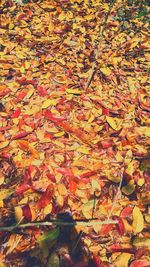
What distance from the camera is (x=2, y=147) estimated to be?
6.71 feet

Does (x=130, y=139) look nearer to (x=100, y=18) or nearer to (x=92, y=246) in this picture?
(x=92, y=246)

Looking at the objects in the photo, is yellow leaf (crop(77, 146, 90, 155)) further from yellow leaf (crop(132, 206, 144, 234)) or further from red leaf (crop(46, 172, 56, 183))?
yellow leaf (crop(132, 206, 144, 234))

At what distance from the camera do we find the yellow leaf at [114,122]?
224 centimetres

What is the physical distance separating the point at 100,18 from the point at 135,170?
2096 millimetres

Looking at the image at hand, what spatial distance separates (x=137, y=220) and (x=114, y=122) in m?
0.82

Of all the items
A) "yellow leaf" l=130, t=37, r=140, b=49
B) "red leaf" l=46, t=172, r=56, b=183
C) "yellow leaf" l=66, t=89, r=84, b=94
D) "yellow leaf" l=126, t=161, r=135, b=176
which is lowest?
"red leaf" l=46, t=172, r=56, b=183

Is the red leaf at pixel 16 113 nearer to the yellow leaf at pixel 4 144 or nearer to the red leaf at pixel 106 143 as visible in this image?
the yellow leaf at pixel 4 144

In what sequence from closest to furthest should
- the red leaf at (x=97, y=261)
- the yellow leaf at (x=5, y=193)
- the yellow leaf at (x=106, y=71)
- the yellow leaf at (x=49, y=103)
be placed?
the red leaf at (x=97, y=261)
the yellow leaf at (x=5, y=193)
the yellow leaf at (x=49, y=103)
the yellow leaf at (x=106, y=71)

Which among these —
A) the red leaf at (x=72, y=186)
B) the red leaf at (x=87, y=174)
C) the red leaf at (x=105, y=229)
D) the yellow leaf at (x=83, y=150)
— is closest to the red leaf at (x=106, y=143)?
the yellow leaf at (x=83, y=150)

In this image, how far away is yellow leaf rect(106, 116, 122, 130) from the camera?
7.36 feet

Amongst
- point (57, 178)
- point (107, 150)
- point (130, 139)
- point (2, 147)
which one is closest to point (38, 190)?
point (57, 178)

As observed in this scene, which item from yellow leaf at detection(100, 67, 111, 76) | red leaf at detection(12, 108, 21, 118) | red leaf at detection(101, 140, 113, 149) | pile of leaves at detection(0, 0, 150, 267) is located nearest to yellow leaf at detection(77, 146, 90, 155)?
pile of leaves at detection(0, 0, 150, 267)

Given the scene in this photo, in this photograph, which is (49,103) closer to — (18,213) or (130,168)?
(130,168)

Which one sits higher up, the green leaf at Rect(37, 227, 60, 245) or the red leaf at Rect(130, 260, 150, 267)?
the green leaf at Rect(37, 227, 60, 245)
